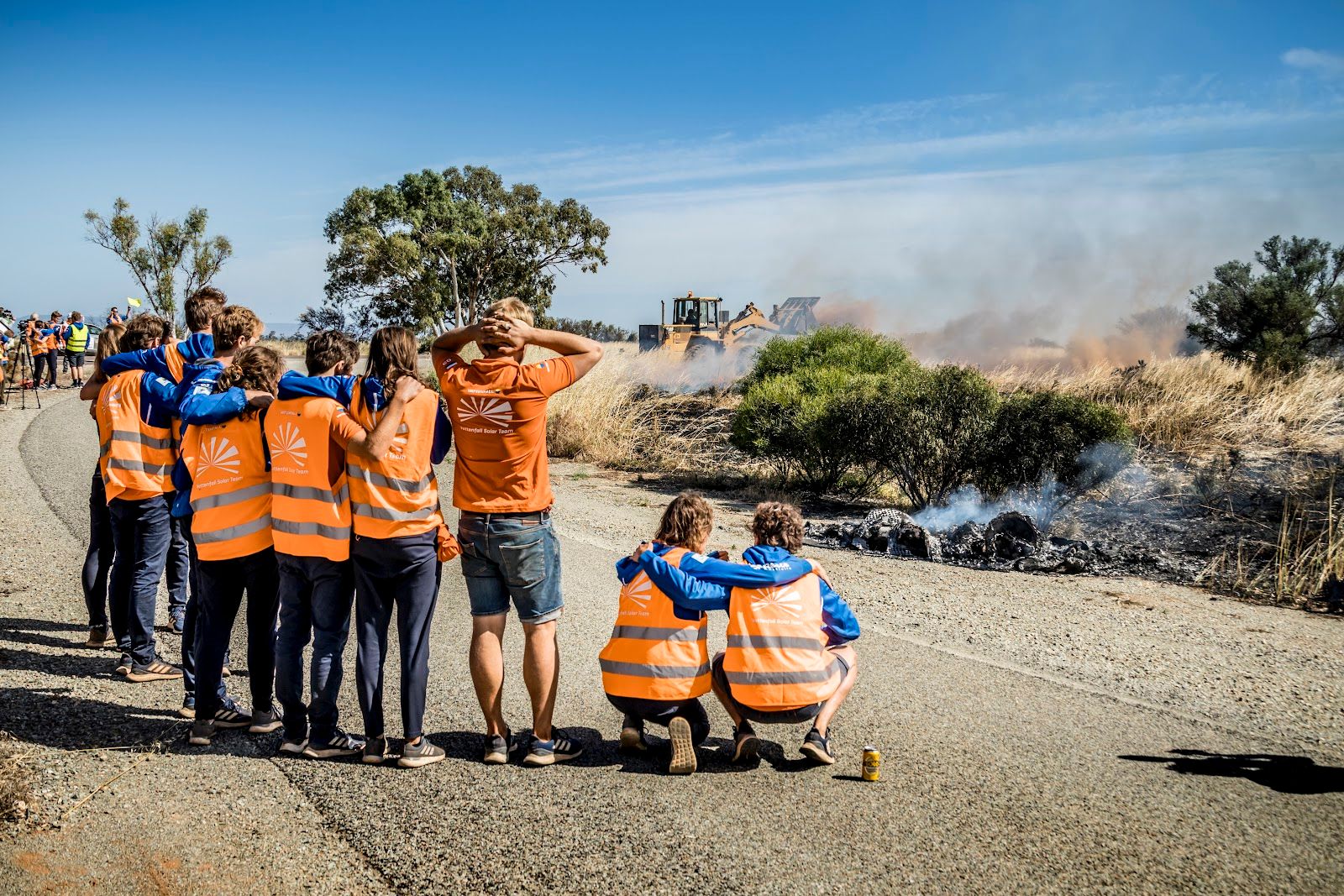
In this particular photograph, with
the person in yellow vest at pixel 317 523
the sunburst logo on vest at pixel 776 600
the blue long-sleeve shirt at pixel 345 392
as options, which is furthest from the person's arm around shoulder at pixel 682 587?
the person in yellow vest at pixel 317 523

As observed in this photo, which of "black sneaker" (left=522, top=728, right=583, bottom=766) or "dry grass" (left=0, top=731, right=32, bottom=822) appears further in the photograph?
"black sneaker" (left=522, top=728, right=583, bottom=766)

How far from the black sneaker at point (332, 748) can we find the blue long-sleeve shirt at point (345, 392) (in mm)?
1360

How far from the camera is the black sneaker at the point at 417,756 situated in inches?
164

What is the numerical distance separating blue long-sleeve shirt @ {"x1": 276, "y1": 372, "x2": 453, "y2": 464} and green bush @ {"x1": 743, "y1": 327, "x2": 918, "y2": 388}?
10966 mm

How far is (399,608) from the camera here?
409 cm

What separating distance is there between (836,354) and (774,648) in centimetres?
1190

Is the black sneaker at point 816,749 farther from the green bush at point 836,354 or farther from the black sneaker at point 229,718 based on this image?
the green bush at point 836,354

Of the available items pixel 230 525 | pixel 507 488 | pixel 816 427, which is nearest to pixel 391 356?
pixel 507 488

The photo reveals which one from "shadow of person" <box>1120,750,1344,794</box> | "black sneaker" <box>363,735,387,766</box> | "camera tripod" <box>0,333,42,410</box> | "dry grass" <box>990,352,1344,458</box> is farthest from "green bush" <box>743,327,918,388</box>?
"camera tripod" <box>0,333,42,410</box>

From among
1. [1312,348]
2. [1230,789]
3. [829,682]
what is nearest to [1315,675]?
[1230,789]

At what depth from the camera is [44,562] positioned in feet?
25.7

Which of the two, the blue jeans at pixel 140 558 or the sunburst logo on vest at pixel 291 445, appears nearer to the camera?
the sunburst logo on vest at pixel 291 445

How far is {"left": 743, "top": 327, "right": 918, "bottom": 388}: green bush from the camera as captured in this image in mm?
15430

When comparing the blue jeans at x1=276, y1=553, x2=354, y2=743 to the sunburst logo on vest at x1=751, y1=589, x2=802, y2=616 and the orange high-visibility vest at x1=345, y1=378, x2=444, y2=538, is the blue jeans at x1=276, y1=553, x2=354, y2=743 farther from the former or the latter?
the sunburst logo on vest at x1=751, y1=589, x2=802, y2=616
